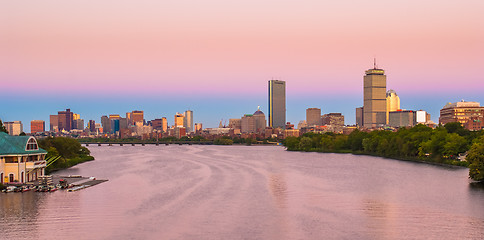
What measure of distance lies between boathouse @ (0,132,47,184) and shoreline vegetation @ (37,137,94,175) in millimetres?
17580

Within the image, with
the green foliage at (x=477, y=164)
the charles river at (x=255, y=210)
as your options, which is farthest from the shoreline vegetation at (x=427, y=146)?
the charles river at (x=255, y=210)

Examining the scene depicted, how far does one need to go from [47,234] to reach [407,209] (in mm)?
29328

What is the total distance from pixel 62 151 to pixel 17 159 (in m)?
41.4

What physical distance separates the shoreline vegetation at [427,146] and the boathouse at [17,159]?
2039 inches

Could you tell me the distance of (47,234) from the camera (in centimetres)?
3344

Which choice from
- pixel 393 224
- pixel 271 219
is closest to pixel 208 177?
pixel 271 219

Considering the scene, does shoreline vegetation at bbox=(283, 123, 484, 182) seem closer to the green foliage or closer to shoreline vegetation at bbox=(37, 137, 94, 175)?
the green foliage

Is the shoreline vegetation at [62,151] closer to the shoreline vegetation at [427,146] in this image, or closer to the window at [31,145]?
the window at [31,145]

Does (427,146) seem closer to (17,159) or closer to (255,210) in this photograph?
(255,210)

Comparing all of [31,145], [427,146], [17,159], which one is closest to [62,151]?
[31,145]

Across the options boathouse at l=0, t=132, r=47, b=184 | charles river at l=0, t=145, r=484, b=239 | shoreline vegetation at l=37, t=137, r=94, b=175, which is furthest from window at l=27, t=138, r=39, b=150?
shoreline vegetation at l=37, t=137, r=94, b=175

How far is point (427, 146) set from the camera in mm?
89750

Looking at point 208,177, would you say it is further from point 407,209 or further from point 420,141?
point 420,141

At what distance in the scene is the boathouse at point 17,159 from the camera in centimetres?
5300
